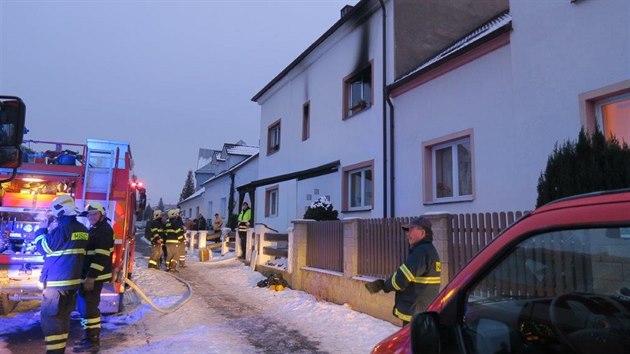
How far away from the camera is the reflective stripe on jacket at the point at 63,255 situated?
16.6ft

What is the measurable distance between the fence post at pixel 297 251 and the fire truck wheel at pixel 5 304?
5.05 meters

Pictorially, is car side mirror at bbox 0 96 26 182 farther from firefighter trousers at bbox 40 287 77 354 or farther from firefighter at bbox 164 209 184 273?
firefighter at bbox 164 209 184 273

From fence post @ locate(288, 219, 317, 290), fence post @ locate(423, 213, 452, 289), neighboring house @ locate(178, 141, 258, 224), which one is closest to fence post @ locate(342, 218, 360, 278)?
fence post @ locate(288, 219, 317, 290)

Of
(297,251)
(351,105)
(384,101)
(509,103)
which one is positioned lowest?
(297,251)

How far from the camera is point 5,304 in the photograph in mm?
6777

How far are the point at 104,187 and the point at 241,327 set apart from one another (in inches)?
119

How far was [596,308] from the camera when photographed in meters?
1.65

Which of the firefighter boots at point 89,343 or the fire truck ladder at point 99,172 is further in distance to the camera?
the fire truck ladder at point 99,172

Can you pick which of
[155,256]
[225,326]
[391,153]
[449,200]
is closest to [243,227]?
[155,256]

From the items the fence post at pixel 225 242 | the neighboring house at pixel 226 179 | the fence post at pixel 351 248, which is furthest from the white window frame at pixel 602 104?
the neighboring house at pixel 226 179

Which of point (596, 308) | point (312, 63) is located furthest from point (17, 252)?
point (312, 63)

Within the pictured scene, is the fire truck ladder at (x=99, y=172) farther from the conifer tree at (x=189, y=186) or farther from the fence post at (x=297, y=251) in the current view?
the conifer tree at (x=189, y=186)

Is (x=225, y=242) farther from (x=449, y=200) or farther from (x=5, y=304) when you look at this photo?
(x=5, y=304)

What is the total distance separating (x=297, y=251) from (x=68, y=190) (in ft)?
15.2
